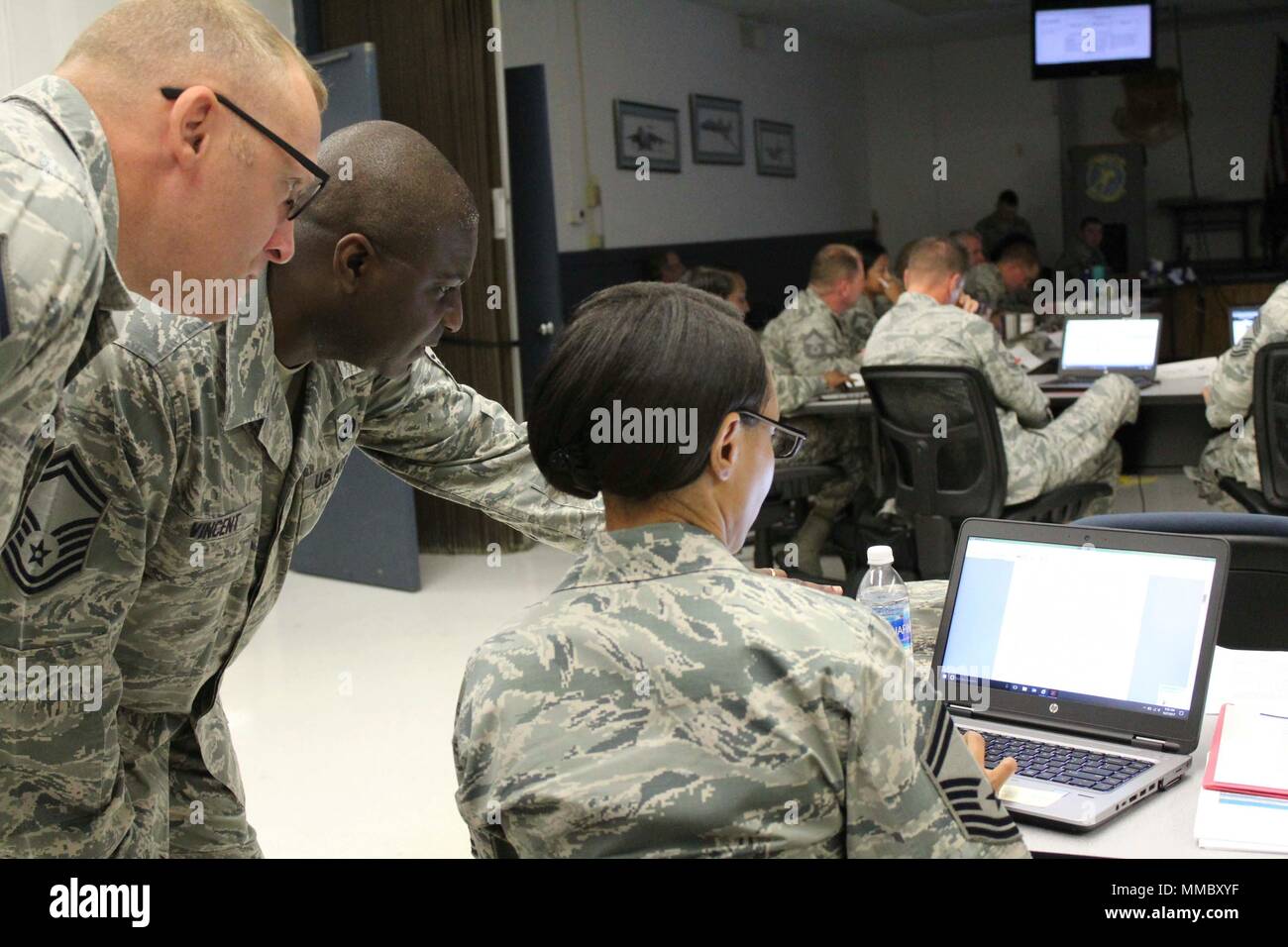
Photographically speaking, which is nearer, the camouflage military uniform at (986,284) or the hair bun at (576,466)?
the hair bun at (576,466)

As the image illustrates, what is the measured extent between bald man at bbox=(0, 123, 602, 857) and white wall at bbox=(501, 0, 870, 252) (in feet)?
19.1

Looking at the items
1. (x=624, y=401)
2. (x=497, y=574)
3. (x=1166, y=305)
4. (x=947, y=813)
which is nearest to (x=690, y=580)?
(x=624, y=401)

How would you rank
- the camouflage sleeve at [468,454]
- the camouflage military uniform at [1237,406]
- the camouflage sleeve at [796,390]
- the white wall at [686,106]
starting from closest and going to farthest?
the camouflage sleeve at [468,454] < the camouflage military uniform at [1237,406] < the camouflage sleeve at [796,390] < the white wall at [686,106]

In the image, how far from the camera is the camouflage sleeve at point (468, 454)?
5.75ft

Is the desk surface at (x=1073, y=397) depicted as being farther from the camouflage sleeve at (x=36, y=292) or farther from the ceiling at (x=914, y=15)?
the ceiling at (x=914, y=15)

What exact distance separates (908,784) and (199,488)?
2.62ft

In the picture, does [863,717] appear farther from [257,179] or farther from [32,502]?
[32,502]

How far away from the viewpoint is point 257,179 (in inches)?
46.3

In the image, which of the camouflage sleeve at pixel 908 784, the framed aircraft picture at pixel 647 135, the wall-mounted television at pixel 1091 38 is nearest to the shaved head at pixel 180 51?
the camouflage sleeve at pixel 908 784

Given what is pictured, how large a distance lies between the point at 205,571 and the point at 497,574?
401cm

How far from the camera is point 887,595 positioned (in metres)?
1.85

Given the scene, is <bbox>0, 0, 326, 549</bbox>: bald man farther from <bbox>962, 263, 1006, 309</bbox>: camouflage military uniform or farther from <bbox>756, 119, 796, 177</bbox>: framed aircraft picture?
<bbox>756, 119, 796, 177</bbox>: framed aircraft picture

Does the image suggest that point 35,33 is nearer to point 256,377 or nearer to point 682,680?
point 256,377

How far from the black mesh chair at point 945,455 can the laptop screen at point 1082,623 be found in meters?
2.24
